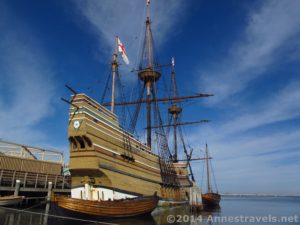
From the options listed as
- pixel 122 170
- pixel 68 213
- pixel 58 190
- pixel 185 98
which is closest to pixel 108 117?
pixel 122 170

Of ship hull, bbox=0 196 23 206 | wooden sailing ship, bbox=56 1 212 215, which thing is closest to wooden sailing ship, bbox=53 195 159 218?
wooden sailing ship, bbox=56 1 212 215

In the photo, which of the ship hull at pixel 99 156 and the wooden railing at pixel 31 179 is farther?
the wooden railing at pixel 31 179

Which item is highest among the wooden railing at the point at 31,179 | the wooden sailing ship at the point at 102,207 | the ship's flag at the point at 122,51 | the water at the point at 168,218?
the ship's flag at the point at 122,51

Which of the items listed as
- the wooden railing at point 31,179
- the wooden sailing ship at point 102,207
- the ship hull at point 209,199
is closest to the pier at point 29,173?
the wooden railing at point 31,179

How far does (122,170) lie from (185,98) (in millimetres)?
30899

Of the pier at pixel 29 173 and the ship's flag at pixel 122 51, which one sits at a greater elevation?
the ship's flag at pixel 122 51

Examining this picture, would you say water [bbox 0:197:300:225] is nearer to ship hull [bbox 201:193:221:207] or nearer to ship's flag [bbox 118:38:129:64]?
ship hull [bbox 201:193:221:207]

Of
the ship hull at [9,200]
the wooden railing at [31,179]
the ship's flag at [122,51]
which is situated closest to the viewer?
the ship hull at [9,200]

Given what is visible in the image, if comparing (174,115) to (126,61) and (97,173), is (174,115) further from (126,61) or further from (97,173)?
(97,173)

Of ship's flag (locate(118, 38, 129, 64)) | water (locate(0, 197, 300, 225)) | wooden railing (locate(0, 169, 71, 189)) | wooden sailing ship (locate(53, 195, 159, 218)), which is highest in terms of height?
ship's flag (locate(118, 38, 129, 64))

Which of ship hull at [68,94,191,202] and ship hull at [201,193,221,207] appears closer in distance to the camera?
ship hull at [68,94,191,202]

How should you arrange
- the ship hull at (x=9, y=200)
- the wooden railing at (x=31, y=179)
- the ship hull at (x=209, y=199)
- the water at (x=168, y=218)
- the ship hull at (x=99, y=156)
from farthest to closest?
the ship hull at (x=209, y=199) → the wooden railing at (x=31, y=179) → the ship hull at (x=9, y=200) → the ship hull at (x=99, y=156) → the water at (x=168, y=218)

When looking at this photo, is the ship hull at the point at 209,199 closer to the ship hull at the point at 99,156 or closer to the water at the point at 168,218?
Result: the water at the point at 168,218

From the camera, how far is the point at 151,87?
142 feet
